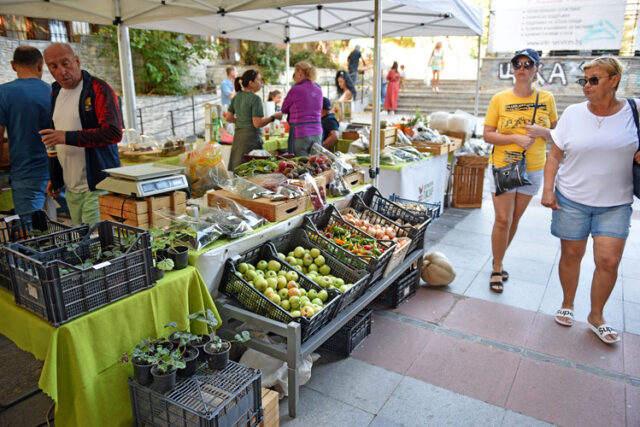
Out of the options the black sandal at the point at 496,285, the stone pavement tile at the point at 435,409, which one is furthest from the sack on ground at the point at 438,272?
the stone pavement tile at the point at 435,409

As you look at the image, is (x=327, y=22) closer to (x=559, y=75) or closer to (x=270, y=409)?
(x=270, y=409)

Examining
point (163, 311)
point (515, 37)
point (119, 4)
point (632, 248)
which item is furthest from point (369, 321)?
point (515, 37)

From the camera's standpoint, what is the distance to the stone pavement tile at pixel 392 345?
3.11 meters

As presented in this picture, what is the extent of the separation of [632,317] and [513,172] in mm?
1535

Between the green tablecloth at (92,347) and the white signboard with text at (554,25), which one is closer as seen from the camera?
the green tablecloth at (92,347)

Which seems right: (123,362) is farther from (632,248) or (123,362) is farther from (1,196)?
(632,248)

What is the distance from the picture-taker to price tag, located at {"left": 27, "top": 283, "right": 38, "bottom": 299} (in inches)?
73.5

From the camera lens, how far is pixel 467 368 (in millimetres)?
3035

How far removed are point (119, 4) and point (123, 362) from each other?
4910mm

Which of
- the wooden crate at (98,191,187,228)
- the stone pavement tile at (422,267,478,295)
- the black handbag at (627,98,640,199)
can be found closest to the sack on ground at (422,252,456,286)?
the stone pavement tile at (422,267,478,295)

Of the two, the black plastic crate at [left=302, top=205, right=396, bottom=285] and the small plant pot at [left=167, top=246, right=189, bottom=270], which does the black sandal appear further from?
the small plant pot at [left=167, top=246, right=189, bottom=270]

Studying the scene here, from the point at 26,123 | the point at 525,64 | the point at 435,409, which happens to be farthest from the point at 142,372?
the point at 525,64

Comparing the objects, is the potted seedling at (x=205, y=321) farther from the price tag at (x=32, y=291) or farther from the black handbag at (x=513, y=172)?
the black handbag at (x=513, y=172)

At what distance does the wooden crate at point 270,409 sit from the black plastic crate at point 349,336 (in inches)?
34.2
